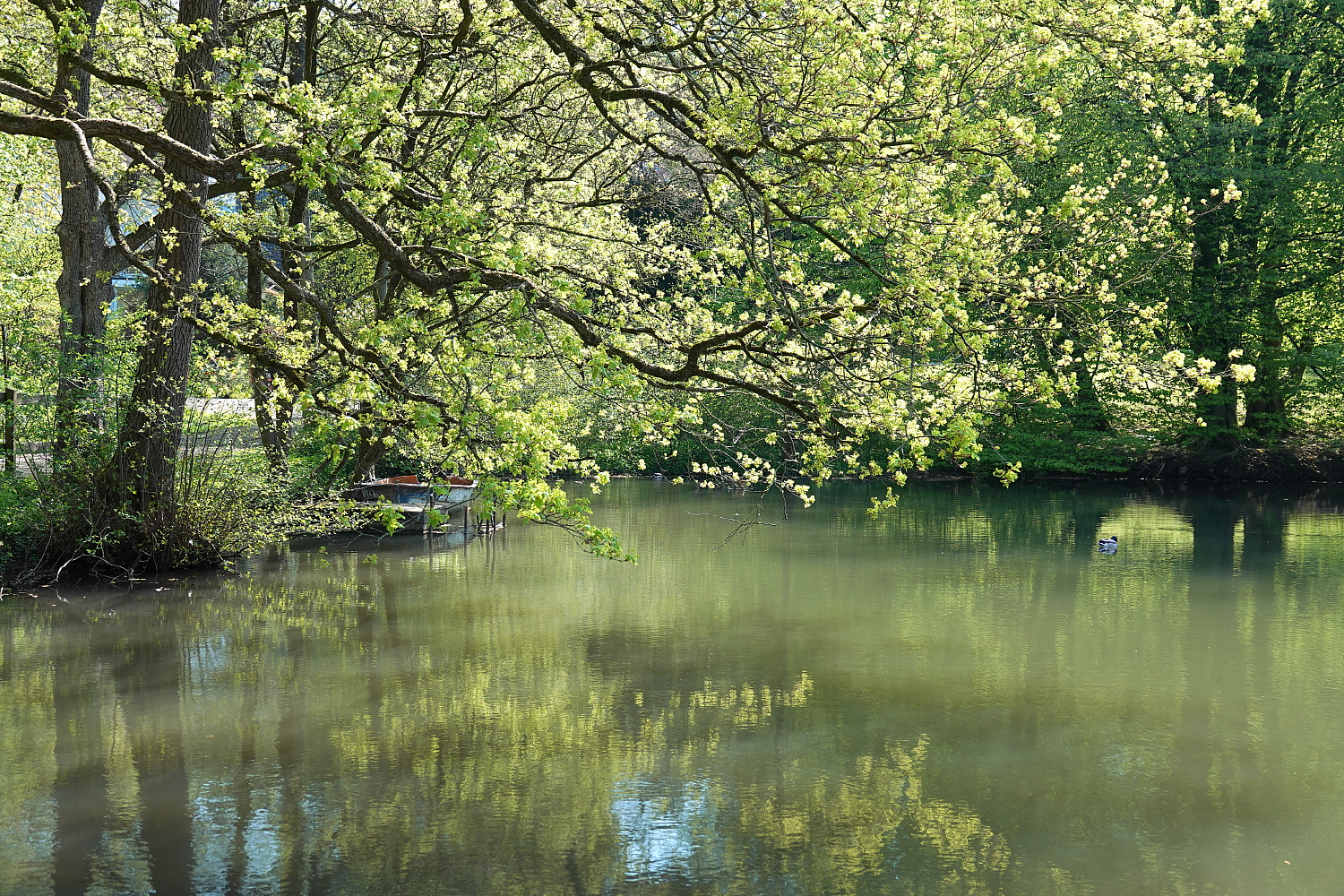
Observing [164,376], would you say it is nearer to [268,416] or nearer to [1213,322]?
[268,416]

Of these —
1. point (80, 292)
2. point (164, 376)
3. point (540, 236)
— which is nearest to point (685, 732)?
point (540, 236)

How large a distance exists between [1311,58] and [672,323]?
68.6ft

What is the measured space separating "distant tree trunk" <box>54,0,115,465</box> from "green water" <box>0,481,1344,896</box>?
1.98 meters

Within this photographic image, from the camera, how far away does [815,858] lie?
18.6 ft

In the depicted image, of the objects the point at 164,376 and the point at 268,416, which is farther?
the point at 268,416

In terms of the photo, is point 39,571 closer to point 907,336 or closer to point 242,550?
point 242,550

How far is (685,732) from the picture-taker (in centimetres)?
773

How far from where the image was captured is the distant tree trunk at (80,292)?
39.5ft

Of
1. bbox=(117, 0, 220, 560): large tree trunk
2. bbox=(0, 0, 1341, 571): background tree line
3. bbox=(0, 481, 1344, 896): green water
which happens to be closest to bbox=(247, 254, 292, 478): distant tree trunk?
bbox=(0, 0, 1341, 571): background tree line

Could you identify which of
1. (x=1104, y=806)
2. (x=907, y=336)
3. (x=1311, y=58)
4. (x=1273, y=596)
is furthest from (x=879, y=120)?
(x=1311, y=58)

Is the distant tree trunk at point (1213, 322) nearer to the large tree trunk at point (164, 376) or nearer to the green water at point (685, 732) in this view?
the green water at point (685, 732)

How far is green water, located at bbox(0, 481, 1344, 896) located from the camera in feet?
18.5

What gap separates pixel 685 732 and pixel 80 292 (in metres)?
9.14

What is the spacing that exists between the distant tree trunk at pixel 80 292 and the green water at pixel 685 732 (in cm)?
198
